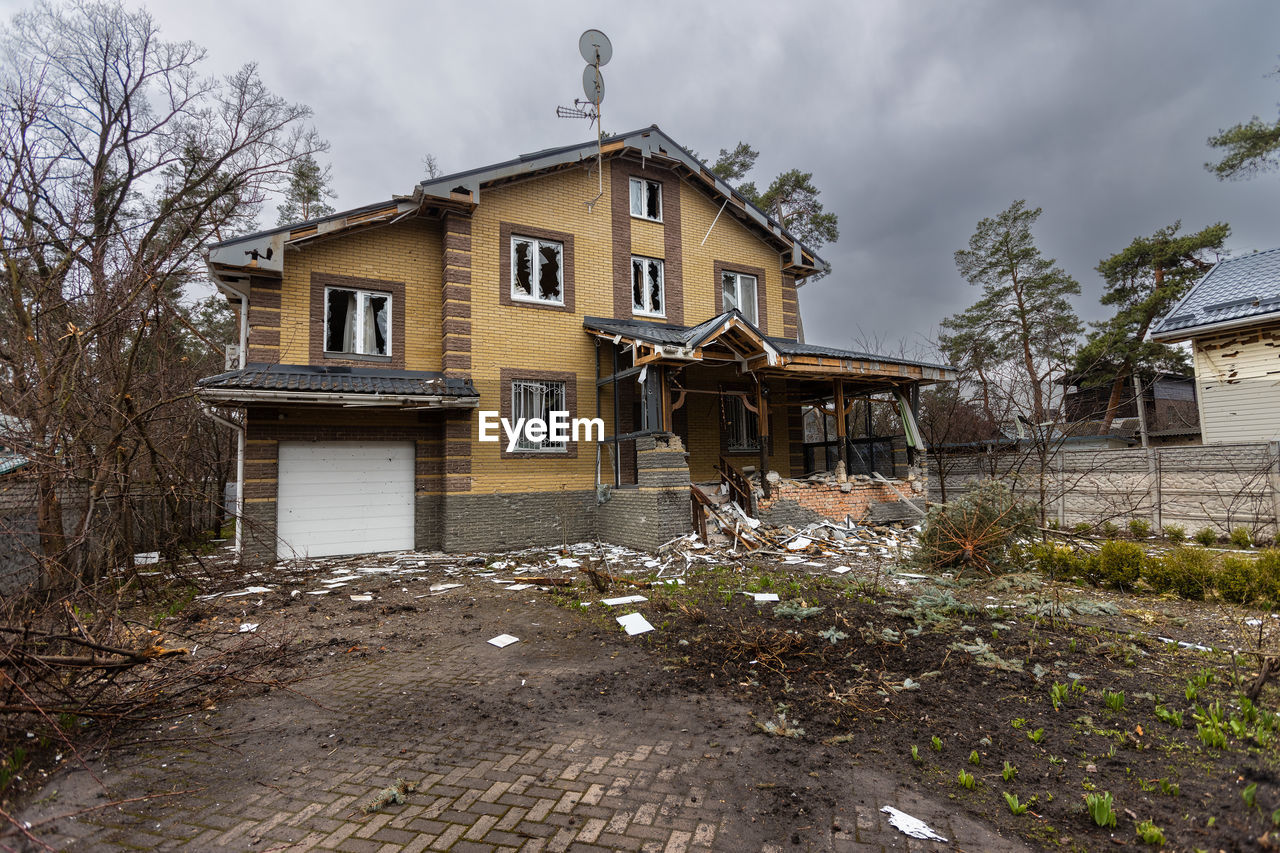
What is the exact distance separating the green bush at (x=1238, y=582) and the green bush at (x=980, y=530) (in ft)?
6.40

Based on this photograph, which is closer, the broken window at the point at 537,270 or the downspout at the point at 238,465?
the downspout at the point at 238,465

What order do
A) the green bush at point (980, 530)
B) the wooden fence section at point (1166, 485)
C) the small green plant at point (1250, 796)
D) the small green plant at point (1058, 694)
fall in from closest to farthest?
1. the small green plant at point (1250, 796)
2. the small green plant at point (1058, 694)
3. the green bush at point (980, 530)
4. the wooden fence section at point (1166, 485)

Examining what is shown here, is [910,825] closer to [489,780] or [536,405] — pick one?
[489,780]

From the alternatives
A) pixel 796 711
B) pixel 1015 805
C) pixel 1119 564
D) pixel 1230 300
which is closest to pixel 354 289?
pixel 796 711

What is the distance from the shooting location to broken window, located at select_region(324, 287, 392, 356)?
38.7ft

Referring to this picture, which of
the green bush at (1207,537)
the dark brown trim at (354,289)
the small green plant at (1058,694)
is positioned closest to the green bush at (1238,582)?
the small green plant at (1058,694)

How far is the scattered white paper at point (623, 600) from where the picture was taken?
736 centimetres

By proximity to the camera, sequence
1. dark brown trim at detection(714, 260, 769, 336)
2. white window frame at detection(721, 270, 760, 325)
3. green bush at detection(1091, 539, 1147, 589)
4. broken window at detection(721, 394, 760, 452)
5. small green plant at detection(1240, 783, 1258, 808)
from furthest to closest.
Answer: white window frame at detection(721, 270, 760, 325)
dark brown trim at detection(714, 260, 769, 336)
broken window at detection(721, 394, 760, 452)
green bush at detection(1091, 539, 1147, 589)
small green plant at detection(1240, 783, 1258, 808)

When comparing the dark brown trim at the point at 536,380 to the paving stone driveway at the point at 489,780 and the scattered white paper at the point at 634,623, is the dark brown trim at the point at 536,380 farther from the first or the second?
the paving stone driveway at the point at 489,780

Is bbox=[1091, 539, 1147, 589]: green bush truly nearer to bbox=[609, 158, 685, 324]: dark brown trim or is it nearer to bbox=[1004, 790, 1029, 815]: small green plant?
bbox=[1004, 790, 1029, 815]: small green plant

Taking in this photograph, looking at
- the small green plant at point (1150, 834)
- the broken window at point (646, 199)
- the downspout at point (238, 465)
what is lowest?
the small green plant at point (1150, 834)

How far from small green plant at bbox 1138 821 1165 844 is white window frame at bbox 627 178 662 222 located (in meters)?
13.8

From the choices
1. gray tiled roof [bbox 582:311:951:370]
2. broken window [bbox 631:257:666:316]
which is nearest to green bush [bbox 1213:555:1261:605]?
gray tiled roof [bbox 582:311:951:370]

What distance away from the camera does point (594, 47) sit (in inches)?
515
